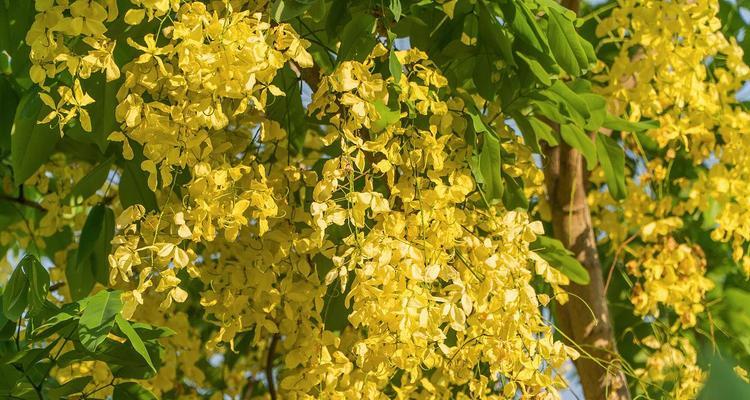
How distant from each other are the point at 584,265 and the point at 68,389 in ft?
2.77

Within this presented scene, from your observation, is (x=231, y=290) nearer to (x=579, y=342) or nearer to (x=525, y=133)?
(x=525, y=133)

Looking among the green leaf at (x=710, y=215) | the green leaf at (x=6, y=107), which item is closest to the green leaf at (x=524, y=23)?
the green leaf at (x=6, y=107)

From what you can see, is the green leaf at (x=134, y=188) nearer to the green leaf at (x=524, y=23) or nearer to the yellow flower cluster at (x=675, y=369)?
the green leaf at (x=524, y=23)

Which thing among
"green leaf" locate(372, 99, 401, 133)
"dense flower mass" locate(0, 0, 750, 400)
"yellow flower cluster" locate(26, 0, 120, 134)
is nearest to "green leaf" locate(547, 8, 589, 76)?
"dense flower mass" locate(0, 0, 750, 400)

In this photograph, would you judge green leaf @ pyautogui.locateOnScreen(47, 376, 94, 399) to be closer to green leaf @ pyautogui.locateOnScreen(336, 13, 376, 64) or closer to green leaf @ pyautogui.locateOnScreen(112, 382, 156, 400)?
green leaf @ pyautogui.locateOnScreen(112, 382, 156, 400)

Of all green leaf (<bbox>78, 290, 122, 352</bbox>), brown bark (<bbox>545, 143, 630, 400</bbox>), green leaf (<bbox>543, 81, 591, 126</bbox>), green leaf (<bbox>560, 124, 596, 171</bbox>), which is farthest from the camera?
brown bark (<bbox>545, 143, 630, 400</bbox>)

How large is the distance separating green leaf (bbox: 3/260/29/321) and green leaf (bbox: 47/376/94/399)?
102 millimetres

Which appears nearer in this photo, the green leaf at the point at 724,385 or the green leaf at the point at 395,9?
the green leaf at the point at 724,385

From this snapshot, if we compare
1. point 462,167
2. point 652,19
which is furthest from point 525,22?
point 652,19

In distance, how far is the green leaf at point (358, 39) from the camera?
1.05 meters

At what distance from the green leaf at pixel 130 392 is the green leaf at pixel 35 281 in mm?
144

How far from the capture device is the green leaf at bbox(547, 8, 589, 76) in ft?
3.77

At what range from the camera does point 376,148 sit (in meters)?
1.02

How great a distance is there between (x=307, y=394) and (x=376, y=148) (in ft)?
0.97
